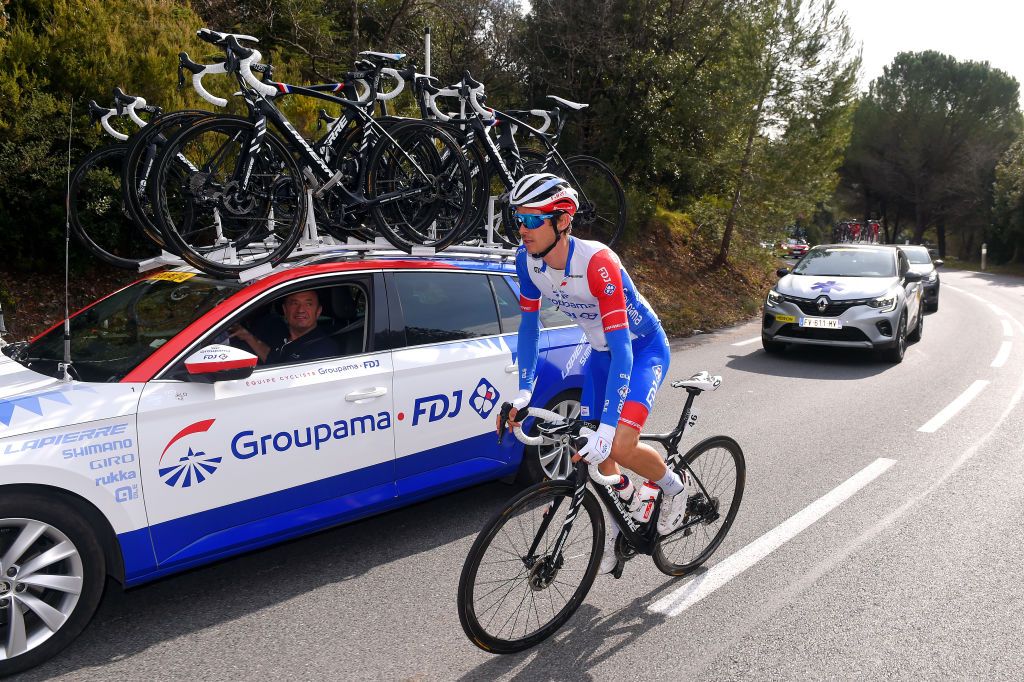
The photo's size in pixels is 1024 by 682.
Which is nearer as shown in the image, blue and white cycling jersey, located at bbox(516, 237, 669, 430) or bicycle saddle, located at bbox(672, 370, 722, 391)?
blue and white cycling jersey, located at bbox(516, 237, 669, 430)

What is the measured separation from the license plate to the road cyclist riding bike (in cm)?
730

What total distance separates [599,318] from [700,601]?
5.06ft

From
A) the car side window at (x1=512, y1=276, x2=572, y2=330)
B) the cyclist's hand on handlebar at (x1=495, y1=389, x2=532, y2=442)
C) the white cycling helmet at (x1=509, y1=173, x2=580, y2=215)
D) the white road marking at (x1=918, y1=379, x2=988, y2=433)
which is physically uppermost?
the white cycling helmet at (x1=509, y1=173, x2=580, y2=215)

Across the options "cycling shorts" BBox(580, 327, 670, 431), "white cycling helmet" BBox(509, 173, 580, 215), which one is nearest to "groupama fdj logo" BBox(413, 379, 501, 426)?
"cycling shorts" BBox(580, 327, 670, 431)

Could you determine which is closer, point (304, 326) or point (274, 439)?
point (274, 439)

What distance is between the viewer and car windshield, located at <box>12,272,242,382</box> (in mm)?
3314


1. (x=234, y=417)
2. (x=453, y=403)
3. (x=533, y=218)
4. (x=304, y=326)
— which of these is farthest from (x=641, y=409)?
(x=304, y=326)

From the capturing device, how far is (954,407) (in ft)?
25.3

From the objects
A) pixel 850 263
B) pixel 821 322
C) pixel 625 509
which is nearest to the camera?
pixel 625 509

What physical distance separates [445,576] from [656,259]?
599 inches

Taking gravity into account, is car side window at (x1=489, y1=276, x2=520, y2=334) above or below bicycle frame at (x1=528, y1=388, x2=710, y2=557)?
above

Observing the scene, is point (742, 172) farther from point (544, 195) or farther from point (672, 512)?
point (544, 195)

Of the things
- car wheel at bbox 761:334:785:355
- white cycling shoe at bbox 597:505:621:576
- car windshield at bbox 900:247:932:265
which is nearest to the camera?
white cycling shoe at bbox 597:505:621:576

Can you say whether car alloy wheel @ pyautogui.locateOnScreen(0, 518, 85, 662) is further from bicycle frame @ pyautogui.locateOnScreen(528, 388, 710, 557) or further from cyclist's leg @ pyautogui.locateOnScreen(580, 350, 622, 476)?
cyclist's leg @ pyautogui.locateOnScreen(580, 350, 622, 476)
